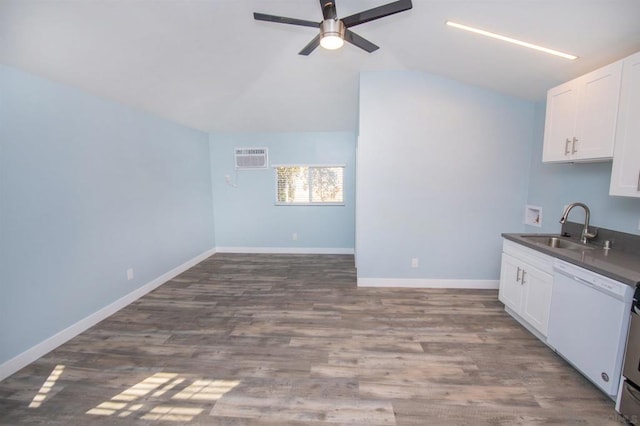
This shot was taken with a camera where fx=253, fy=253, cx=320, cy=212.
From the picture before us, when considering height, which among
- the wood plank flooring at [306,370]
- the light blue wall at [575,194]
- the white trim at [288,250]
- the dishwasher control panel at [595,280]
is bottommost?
the wood plank flooring at [306,370]

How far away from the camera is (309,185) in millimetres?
5203

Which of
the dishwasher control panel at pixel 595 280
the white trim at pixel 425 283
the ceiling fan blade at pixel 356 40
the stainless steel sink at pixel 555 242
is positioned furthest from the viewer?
the white trim at pixel 425 283

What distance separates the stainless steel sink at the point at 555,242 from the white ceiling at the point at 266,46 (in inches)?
63.4

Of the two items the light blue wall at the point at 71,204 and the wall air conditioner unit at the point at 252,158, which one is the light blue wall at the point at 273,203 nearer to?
the wall air conditioner unit at the point at 252,158

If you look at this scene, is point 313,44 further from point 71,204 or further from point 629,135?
point 71,204

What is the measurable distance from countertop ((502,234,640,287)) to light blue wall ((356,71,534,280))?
1.09 m

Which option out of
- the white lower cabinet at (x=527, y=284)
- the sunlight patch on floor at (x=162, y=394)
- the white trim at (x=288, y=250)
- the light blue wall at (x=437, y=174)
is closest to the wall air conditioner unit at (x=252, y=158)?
the white trim at (x=288, y=250)

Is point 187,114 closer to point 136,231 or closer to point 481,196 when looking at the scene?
point 136,231

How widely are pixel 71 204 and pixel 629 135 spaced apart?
469cm

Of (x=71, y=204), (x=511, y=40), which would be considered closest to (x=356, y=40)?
(x=511, y=40)

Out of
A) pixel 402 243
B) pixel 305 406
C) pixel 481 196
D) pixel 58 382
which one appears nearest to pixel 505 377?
pixel 305 406

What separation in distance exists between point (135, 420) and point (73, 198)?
2097mm

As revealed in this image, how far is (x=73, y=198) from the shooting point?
2473 mm

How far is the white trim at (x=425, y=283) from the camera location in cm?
349
